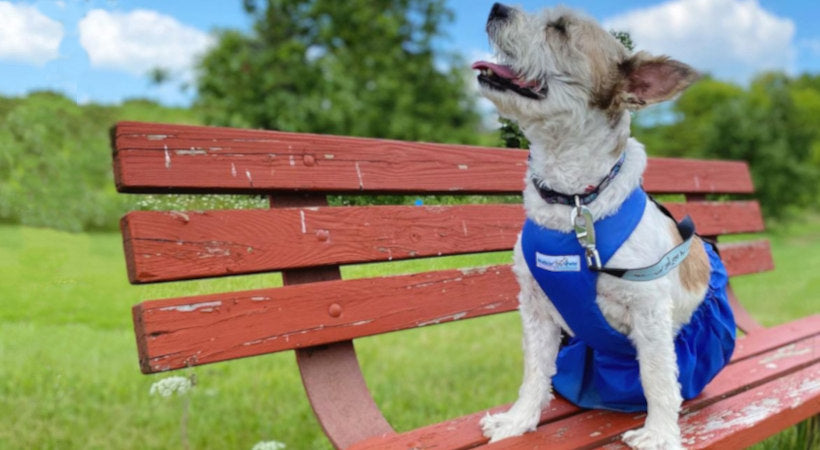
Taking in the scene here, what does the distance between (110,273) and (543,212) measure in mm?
3900

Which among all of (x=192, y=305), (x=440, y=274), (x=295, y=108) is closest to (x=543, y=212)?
(x=440, y=274)

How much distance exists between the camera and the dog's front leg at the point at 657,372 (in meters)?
2.13

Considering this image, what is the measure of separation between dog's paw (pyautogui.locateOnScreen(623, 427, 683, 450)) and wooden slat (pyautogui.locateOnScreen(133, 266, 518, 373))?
0.86 metres

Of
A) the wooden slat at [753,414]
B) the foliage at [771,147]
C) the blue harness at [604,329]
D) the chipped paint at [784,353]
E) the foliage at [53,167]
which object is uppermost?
the foliage at [771,147]

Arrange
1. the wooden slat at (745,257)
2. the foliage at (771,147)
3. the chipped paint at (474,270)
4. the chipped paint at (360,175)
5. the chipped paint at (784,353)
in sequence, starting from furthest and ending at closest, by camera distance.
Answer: the foliage at (771,147), the wooden slat at (745,257), the chipped paint at (784,353), the chipped paint at (474,270), the chipped paint at (360,175)

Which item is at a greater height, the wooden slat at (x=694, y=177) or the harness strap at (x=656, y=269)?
the wooden slat at (x=694, y=177)

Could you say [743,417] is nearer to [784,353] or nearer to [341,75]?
[784,353]

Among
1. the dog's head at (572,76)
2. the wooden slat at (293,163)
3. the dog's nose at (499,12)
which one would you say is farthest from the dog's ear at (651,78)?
the wooden slat at (293,163)

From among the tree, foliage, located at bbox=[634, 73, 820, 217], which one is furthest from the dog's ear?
foliage, located at bbox=[634, 73, 820, 217]

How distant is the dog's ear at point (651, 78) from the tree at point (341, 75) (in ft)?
27.9

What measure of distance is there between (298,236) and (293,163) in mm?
249

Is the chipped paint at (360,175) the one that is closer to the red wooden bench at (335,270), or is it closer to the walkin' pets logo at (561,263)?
the red wooden bench at (335,270)

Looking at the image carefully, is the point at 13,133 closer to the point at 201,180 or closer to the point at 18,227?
the point at 18,227

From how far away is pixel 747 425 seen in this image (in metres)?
2.32
